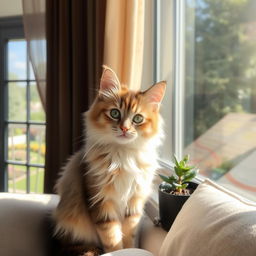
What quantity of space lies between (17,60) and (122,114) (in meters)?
2.04

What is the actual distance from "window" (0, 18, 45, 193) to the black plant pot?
1852 mm

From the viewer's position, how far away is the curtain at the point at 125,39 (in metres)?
1.39

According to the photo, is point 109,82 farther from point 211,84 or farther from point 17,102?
point 17,102

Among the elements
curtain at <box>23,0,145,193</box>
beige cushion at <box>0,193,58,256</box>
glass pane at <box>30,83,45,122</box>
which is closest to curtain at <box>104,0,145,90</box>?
curtain at <box>23,0,145,193</box>

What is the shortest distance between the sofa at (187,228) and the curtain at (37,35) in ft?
3.50

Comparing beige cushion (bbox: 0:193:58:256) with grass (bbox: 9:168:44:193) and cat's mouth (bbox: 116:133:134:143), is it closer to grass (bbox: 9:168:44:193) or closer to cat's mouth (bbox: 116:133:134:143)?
cat's mouth (bbox: 116:133:134:143)

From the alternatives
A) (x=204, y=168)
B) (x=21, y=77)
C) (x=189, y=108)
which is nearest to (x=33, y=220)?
(x=204, y=168)

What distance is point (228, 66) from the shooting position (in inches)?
52.9

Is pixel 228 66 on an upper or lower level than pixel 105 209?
upper

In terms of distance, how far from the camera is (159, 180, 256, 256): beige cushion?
484 mm

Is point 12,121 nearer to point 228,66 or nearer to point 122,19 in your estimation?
point 122,19

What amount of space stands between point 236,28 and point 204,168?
2.45 feet

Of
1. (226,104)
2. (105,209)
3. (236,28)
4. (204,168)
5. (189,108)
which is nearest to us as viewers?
(105,209)

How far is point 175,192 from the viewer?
1.01 metres
